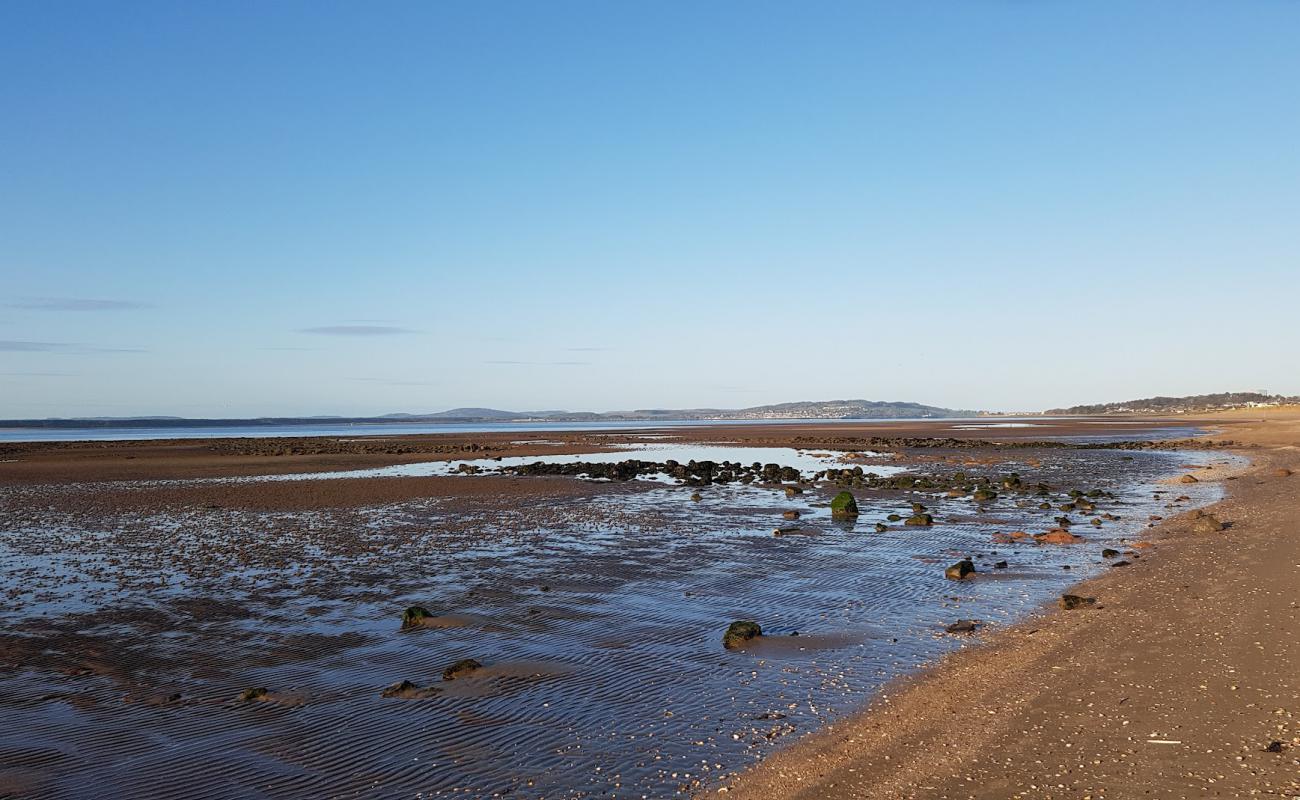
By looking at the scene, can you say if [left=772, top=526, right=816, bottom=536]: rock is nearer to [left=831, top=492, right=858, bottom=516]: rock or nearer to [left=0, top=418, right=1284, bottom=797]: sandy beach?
[left=0, top=418, right=1284, bottom=797]: sandy beach

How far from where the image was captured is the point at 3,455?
67562 mm

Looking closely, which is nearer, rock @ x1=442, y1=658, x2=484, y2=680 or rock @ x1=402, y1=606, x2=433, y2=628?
rock @ x1=442, y1=658, x2=484, y2=680

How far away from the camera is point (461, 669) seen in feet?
38.5

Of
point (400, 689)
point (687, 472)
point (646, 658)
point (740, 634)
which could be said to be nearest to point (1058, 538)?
point (740, 634)

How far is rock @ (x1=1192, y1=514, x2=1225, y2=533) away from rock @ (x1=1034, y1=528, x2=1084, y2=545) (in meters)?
2.88

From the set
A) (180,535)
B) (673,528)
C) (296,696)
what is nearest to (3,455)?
(180,535)

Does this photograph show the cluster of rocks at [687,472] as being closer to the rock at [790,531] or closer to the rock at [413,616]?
the rock at [790,531]

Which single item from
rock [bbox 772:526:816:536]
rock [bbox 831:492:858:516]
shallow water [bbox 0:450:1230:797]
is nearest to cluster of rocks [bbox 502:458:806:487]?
rock [bbox 831:492:858:516]

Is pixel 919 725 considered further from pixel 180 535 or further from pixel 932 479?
pixel 932 479

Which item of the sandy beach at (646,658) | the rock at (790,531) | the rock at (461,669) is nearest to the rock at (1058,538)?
the sandy beach at (646,658)

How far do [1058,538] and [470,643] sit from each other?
16.2m

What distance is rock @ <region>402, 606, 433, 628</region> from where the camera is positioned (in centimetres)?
1438

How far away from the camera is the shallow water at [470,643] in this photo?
28.9 ft

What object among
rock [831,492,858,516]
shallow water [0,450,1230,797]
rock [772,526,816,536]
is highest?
rock [831,492,858,516]
